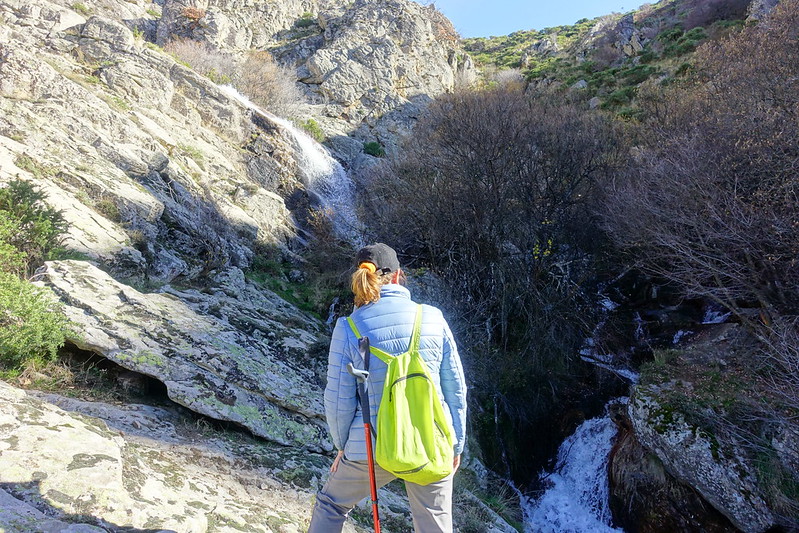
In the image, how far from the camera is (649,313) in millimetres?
9688

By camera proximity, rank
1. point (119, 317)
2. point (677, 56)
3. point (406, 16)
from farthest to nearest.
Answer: point (406, 16) < point (677, 56) < point (119, 317)

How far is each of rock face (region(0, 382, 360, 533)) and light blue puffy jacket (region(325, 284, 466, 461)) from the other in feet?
4.20

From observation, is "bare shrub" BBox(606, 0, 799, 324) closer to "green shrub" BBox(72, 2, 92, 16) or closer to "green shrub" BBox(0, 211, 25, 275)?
"green shrub" BBox(0, 211, 25, 275)

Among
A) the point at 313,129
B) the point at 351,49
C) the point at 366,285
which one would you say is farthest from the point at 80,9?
the point at 366,285

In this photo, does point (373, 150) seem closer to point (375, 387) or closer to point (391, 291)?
point (391, 291)

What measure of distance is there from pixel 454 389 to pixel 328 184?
13.5 metres

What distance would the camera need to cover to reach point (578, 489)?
22.4 ft

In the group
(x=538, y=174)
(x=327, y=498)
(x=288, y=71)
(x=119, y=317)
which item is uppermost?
(x=288, y=71)

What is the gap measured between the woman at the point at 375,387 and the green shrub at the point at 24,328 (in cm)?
275

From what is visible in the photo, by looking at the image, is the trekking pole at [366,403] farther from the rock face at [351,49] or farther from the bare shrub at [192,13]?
the bare shrub at [192,13]

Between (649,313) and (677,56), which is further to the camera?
(677,56)

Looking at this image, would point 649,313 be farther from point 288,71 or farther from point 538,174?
point 288,71

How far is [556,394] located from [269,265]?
6604 mm

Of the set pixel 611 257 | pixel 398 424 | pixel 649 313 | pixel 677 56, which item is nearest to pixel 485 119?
pixel 611 257
